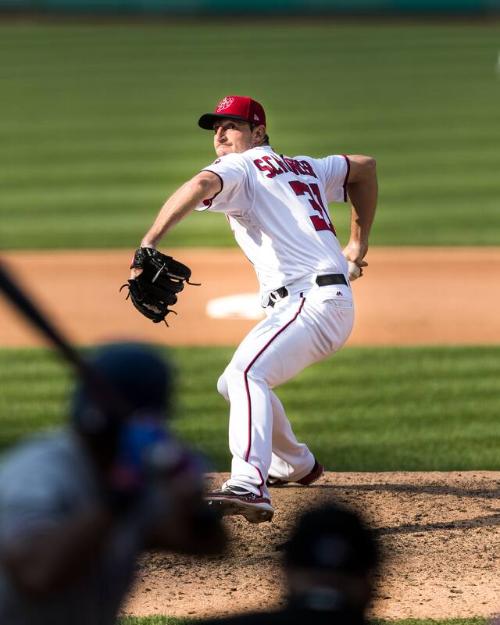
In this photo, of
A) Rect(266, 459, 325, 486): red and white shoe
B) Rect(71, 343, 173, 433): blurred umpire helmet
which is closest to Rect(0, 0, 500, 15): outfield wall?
Rect(266, 459, 325, 486): red and white shoe

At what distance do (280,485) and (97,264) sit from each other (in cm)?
594

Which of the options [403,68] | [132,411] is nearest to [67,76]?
[403,68]

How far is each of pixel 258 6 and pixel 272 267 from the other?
3259 centimetres

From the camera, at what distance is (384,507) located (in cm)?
566

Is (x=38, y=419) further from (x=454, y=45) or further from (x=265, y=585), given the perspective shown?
(x=454, y=45)

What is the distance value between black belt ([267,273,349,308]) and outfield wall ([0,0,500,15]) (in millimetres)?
31842

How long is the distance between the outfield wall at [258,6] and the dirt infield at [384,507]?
88.1 feet

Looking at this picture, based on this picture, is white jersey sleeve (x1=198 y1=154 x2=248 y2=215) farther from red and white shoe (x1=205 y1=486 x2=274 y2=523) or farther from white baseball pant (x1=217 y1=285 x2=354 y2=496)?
red and white shoe (x1=205 y1=486 x2=274 y2=523)

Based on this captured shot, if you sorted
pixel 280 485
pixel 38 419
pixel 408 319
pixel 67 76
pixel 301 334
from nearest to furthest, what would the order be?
pixel 301 334
pixel 280 485
pixel 38 419
pixel 408 319
pixel 67 76

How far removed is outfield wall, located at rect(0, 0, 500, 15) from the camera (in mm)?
36062

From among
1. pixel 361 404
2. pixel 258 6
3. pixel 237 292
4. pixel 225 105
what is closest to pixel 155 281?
pixel 225 105

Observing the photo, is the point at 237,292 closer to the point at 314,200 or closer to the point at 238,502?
the point at 314,200

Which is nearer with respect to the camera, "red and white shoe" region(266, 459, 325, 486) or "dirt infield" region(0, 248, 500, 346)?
"red and white shoe" region(266, 459, 325, 486)

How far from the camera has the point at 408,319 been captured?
384 inches
